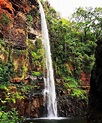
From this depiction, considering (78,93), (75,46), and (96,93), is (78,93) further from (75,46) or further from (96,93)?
(96,93)

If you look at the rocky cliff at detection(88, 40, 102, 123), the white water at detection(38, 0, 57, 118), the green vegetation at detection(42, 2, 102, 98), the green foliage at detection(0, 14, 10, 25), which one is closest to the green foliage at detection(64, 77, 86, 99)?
the green vegetation at detection(42, 2, 102, 98)

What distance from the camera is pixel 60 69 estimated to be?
31.8 m

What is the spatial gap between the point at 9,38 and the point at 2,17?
221 cm

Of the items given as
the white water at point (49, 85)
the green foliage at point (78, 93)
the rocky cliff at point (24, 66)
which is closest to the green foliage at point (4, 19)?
the rocky cliff at point (24, 66)

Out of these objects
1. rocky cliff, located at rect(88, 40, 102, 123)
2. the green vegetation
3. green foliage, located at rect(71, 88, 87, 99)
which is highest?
the green vegetation

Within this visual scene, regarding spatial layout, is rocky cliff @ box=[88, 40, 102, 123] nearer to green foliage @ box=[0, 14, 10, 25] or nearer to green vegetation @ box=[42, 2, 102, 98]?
green foliage @ box=[0, 14, 10, 25]

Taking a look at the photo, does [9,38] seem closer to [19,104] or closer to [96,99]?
[19,104]

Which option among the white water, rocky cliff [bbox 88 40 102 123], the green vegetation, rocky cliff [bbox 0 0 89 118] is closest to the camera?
rocky cliff [bbox 88 40 102 123]

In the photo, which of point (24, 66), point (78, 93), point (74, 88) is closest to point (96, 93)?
point (24, 66)

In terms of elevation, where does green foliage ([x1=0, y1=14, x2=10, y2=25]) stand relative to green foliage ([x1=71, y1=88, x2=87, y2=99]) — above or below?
above

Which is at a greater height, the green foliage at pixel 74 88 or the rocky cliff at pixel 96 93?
the green foliage at pixel 74 88

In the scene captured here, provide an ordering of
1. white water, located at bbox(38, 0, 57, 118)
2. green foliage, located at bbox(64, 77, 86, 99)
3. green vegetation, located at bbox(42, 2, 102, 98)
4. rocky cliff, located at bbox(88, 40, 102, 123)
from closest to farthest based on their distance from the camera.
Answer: rocky cliff, located at bbox(88, 40, 102, 123) → white water, located at bbox(38, 0, 57, 118) → green foliage, located at bbox(64, 77, 86, 99) → green vegetation, located at bbox(42, 2, 102, 98)

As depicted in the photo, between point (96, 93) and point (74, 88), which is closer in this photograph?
point (96, 93)

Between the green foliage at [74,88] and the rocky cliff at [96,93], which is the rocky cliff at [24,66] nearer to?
the green foliage at [74,88]
